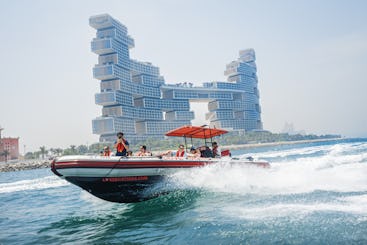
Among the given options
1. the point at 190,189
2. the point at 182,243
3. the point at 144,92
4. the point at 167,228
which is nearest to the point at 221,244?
the point at 182,243

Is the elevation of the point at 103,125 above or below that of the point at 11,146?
above

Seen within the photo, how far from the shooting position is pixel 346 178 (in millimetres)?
11469

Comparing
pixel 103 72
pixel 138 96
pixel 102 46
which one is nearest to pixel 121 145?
pixel 103 72

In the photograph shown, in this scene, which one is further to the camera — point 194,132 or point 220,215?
point 194,132

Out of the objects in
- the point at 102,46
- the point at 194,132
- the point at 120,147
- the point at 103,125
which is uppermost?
the point at 102,46

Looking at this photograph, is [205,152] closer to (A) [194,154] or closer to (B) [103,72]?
(A) [194,154]

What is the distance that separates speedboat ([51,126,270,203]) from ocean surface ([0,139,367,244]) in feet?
1.41

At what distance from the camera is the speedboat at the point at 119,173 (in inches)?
353

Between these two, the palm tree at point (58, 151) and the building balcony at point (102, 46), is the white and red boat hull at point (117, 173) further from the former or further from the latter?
the building balcony at point (102, 46)

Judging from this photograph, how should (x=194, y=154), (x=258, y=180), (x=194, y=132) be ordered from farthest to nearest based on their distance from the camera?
(x=194, y=132) → (x=258, y=180) → (x=194, y=154)

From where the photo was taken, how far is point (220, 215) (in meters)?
7.82

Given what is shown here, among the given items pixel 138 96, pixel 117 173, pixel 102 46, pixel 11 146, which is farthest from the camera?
pixel 138 96

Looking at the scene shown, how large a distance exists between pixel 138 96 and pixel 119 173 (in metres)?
154

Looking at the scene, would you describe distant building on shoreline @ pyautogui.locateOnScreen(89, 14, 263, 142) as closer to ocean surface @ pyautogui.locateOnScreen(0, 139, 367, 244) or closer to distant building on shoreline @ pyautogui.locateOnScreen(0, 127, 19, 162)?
distant building on shoreline @ pyautogui.locateOnScreen(0, 127, 19, 162)
